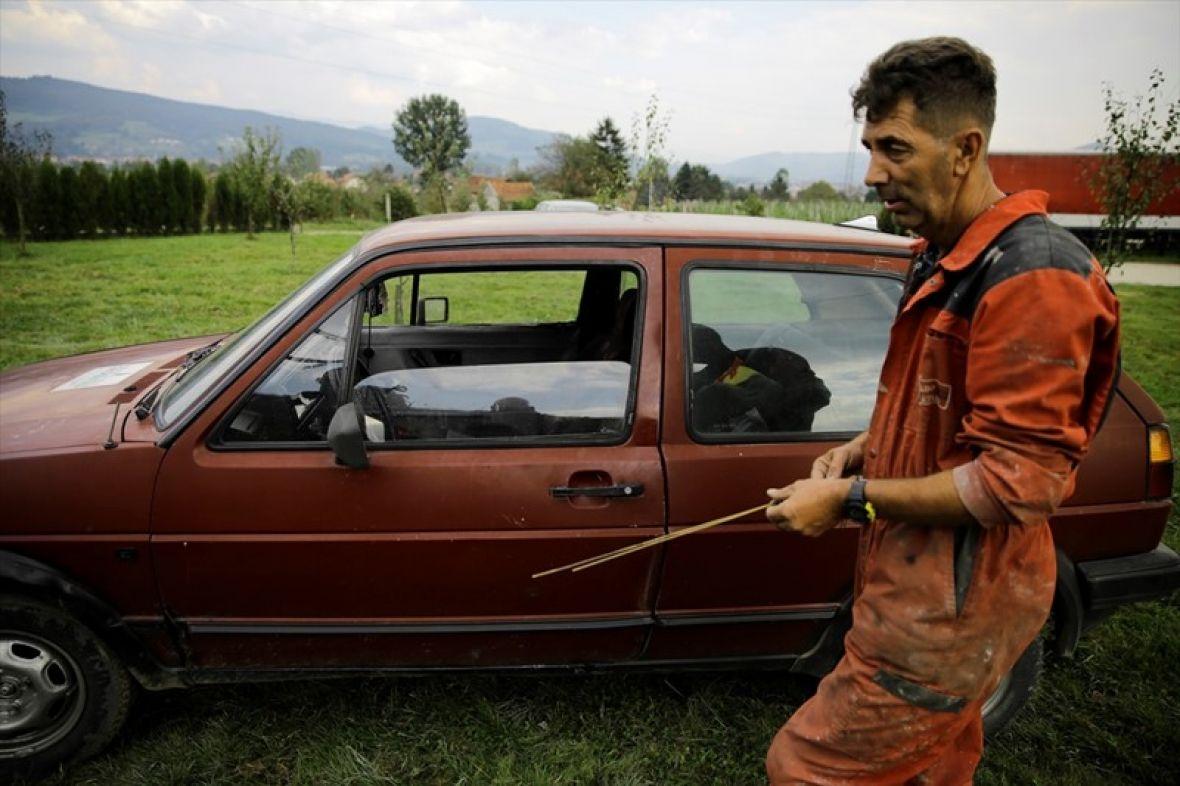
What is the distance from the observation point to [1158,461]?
245 cm

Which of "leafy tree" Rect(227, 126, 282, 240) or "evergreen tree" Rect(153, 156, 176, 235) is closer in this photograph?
"leafy tree" Rect(227, 126, 282, 240)

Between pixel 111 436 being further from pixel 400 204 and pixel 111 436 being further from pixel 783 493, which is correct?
pixel 400 204

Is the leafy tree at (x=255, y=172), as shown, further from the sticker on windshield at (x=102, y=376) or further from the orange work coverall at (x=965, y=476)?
the orange work coverall at (x=965, y=476)

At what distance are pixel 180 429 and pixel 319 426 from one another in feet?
1.29

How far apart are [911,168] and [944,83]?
149 mm

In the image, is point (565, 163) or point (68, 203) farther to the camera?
point (565, 163)

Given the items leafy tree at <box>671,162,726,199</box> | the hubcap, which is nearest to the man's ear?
the hubcap

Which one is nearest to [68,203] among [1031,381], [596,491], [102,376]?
[102,376]

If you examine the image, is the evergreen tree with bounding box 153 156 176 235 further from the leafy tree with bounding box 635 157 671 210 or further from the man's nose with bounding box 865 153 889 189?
the man's nose with bounding box 865 153 889 189

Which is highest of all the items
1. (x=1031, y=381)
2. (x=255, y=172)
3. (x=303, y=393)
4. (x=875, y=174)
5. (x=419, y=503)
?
(x=255, y=172)

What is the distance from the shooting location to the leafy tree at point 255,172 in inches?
767

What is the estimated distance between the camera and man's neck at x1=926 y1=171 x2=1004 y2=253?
136 centimetres

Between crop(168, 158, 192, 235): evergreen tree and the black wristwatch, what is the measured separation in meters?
30.1

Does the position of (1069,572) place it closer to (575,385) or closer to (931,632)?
(931,632)
